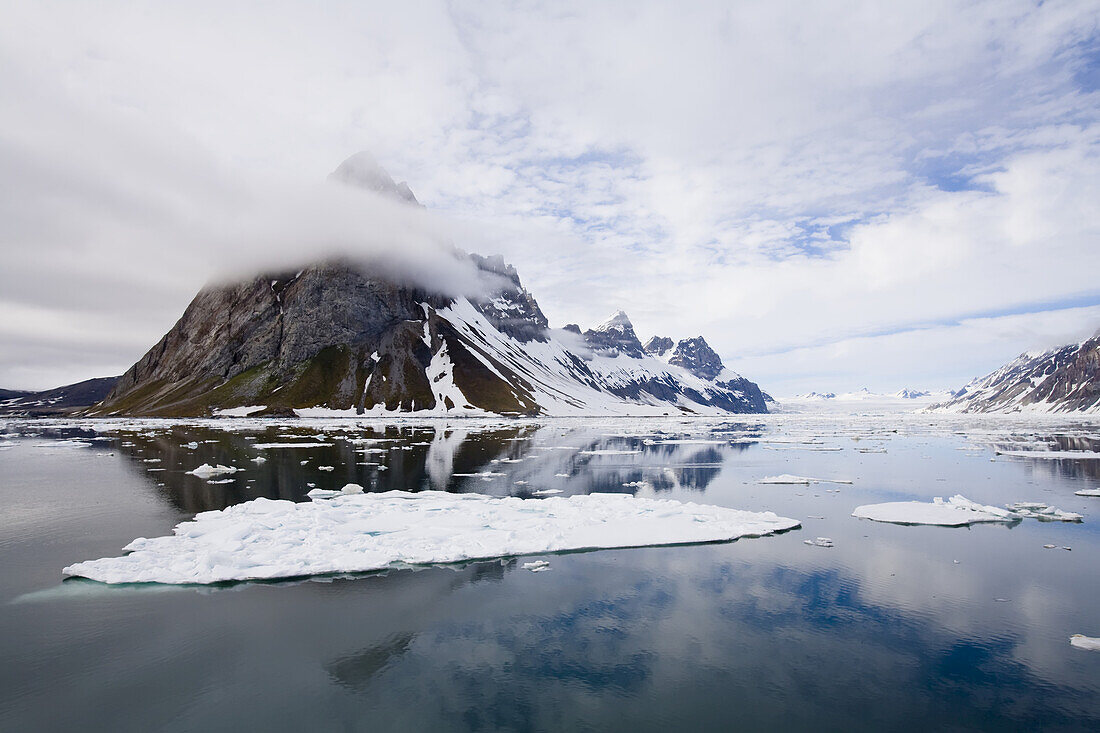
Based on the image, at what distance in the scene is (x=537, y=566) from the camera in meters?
21.4

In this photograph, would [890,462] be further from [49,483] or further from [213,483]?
[49,483]

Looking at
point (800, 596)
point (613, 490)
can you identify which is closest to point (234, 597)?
point (800, 596)

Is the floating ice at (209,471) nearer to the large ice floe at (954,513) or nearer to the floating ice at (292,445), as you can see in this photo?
the floating ice at (292,445)

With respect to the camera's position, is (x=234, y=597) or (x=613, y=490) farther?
(x=613, y=490)

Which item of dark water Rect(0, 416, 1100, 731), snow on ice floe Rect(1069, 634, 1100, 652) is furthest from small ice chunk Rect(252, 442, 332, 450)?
snow on ice floe Rect(1069, 634, 1100, 652)

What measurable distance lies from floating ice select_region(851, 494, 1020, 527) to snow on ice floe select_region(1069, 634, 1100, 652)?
13.3 meters

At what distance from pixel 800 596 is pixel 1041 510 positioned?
73.9 ft

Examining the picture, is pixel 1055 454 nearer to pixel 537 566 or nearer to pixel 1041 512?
pixel 1041 512

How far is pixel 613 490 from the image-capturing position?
37562mm

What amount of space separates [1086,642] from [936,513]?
52.0 ft

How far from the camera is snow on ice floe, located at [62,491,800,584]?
66.4 ft

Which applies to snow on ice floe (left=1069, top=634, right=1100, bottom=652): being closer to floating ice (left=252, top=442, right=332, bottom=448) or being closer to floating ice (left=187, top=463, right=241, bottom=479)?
floating ice (left=187, top=463, right=241, bottom=479)

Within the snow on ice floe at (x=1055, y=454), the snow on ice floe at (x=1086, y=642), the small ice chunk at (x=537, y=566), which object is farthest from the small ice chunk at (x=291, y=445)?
the snow on ice floe at (x=1055, y=454)

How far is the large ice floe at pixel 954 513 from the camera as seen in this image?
2802 centimetres
